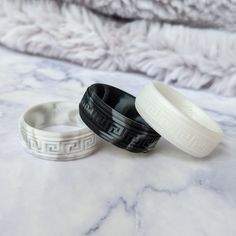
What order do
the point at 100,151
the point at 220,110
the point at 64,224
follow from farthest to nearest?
1. the point at 220,110
2. the point at 100,151
3. the point at 64,224

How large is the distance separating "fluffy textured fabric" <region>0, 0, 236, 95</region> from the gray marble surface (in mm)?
218

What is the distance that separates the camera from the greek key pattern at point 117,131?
1.94ft

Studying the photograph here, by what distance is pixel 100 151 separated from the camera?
0.63 m

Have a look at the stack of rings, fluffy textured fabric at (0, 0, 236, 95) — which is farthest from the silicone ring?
fluffy textured fabric at (0, 0, 236, 95)

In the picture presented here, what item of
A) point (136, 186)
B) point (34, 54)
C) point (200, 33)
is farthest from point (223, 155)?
point (34, 54)

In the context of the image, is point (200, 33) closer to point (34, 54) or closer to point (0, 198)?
point (34, 54)

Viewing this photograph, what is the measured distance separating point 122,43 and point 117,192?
505 mm

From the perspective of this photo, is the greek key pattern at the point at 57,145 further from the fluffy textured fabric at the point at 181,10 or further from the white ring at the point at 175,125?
the fluffy textured fabric at the point at 181,10

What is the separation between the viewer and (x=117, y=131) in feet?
1.94

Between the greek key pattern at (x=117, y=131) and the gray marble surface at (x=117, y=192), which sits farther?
the greek key pattern at (x=117, y=131)

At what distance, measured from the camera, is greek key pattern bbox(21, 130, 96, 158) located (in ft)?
1.92

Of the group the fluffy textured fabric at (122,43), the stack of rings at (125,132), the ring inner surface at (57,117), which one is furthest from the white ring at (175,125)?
the fluffy textured fabric at (122,43)

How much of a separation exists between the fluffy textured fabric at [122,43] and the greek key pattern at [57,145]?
381 millimetres

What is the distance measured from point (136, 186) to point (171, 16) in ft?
1.65
